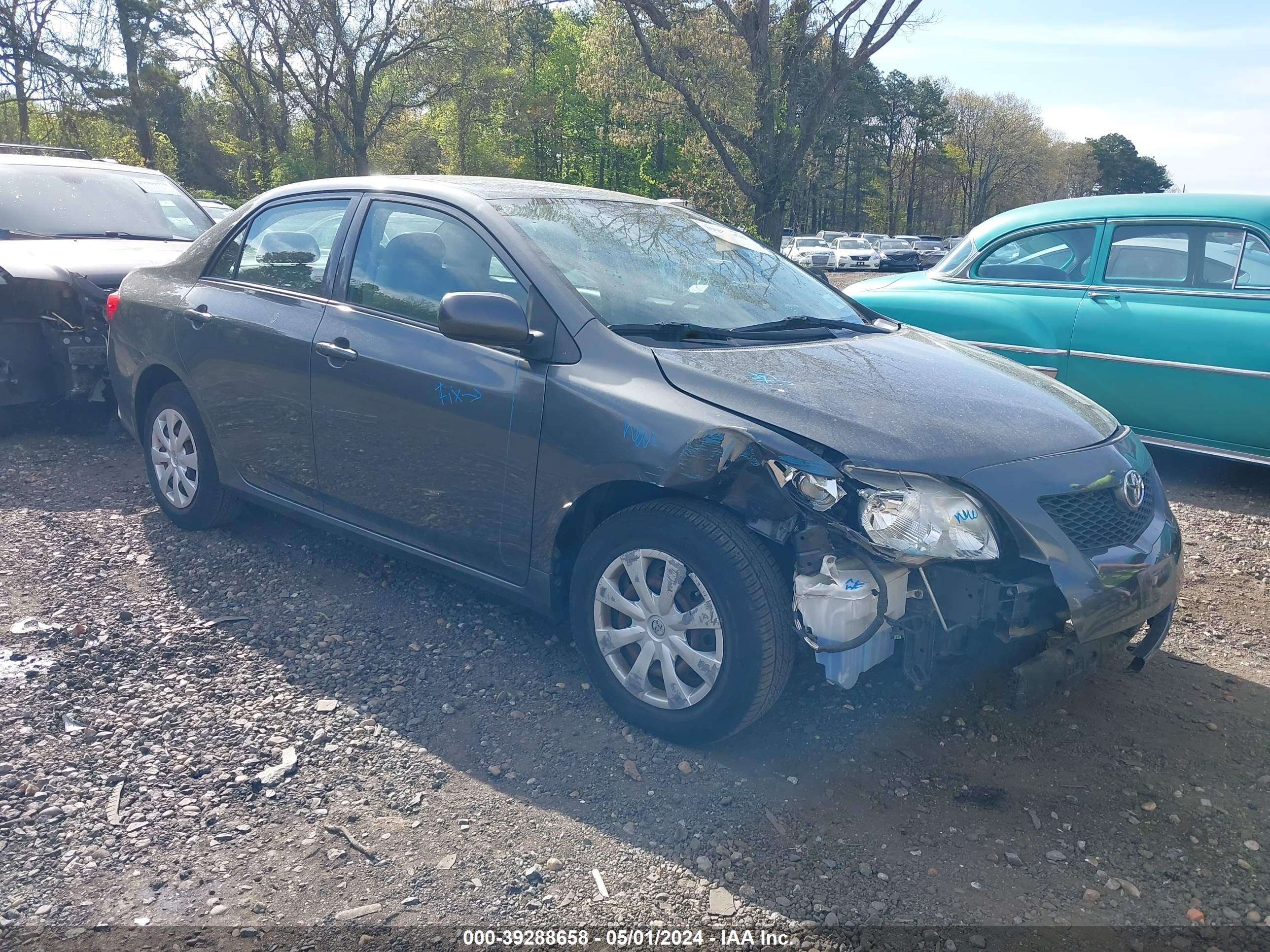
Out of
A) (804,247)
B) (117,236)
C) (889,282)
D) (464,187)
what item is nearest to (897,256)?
(804,247)

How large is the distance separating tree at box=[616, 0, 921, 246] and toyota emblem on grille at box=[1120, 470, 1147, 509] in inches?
725

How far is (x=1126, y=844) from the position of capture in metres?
2.92

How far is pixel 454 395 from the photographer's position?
3.74m

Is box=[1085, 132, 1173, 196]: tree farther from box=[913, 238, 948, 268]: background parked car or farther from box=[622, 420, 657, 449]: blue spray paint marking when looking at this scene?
box=[622, 420, 657, 449]: blue spray paint marking

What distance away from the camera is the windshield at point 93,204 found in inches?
294

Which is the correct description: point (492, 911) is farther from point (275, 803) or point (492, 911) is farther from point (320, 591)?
point (320, 591)

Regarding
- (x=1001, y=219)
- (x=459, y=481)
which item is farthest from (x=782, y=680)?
(x=1001, y=219)

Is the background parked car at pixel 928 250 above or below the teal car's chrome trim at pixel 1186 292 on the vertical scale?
above

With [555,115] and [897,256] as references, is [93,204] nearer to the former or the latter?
[897,256]

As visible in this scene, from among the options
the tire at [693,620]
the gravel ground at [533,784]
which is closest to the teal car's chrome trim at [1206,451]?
the gravel ground at [533,784]

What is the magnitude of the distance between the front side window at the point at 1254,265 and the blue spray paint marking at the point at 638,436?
4783 mm

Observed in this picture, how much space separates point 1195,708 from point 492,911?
2.60 m

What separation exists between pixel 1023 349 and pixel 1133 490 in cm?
376

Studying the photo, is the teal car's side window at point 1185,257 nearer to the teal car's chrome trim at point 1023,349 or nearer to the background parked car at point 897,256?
the teal car's chrome trim at point 1023,349
